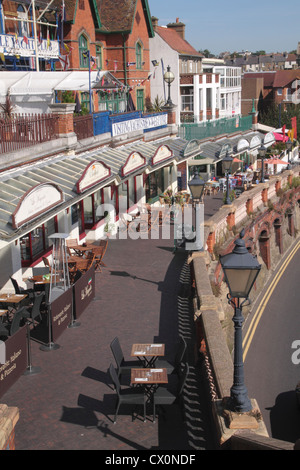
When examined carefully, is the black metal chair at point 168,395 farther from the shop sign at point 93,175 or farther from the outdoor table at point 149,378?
the shop sign at point 93,175

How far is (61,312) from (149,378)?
3.49 metres

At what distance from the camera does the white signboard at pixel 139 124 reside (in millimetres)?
23891

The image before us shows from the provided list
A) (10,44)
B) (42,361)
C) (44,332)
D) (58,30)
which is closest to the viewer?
(42,361)

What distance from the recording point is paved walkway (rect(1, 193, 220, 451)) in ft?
29.1

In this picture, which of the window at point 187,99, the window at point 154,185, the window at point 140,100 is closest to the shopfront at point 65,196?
the window at point 154,185

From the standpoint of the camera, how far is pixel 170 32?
167 ft

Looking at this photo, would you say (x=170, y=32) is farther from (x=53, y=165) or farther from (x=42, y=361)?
(x=42, y=361)

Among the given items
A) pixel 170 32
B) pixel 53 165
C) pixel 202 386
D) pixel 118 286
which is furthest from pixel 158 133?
pixel 170 32

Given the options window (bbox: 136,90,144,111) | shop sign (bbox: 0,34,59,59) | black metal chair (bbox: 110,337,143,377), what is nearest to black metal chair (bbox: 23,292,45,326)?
black metal chair (bbox: 110,337,143,377)

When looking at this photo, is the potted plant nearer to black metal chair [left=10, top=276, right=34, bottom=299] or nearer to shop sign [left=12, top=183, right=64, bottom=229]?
shop sign [left=12, top=183, right=64, bottom=229]

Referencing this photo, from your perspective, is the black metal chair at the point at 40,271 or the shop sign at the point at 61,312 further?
the black metal chair at the point at 40,271

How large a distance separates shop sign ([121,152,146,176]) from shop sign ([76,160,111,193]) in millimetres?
1499

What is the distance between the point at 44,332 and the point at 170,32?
1716 inches

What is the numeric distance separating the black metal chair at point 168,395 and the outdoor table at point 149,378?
6.2 inches
